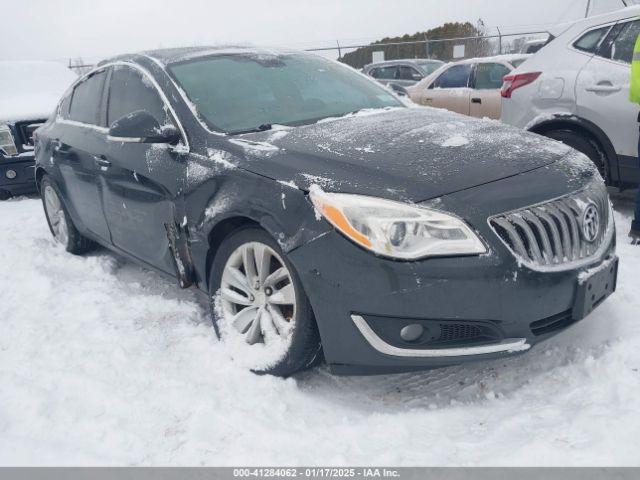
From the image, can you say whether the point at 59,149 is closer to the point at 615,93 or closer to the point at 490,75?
the point at 615,93

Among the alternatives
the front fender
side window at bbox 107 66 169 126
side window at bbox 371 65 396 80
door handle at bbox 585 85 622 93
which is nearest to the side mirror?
side window at bbox 107 66 169 126

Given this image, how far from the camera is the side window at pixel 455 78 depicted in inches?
367

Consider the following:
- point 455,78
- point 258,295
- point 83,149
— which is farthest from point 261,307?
point 455,78

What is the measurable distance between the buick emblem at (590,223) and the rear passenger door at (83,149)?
9.69ft

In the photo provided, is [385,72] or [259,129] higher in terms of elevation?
[259,129]

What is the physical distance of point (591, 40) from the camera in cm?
479

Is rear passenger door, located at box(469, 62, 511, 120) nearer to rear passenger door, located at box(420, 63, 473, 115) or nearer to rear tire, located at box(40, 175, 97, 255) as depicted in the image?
rear passenger door, located at box(420, 63, 473, 115)

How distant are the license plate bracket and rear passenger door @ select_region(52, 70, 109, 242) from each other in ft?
9.86

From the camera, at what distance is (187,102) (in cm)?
312

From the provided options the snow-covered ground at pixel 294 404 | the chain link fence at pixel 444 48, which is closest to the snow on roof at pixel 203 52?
the snow-covered ground at pixel 294 404

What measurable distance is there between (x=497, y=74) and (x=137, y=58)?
6911 mm

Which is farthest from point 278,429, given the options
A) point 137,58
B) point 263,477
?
point 137,58

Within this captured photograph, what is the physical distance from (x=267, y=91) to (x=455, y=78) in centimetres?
685

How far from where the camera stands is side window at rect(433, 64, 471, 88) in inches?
367
